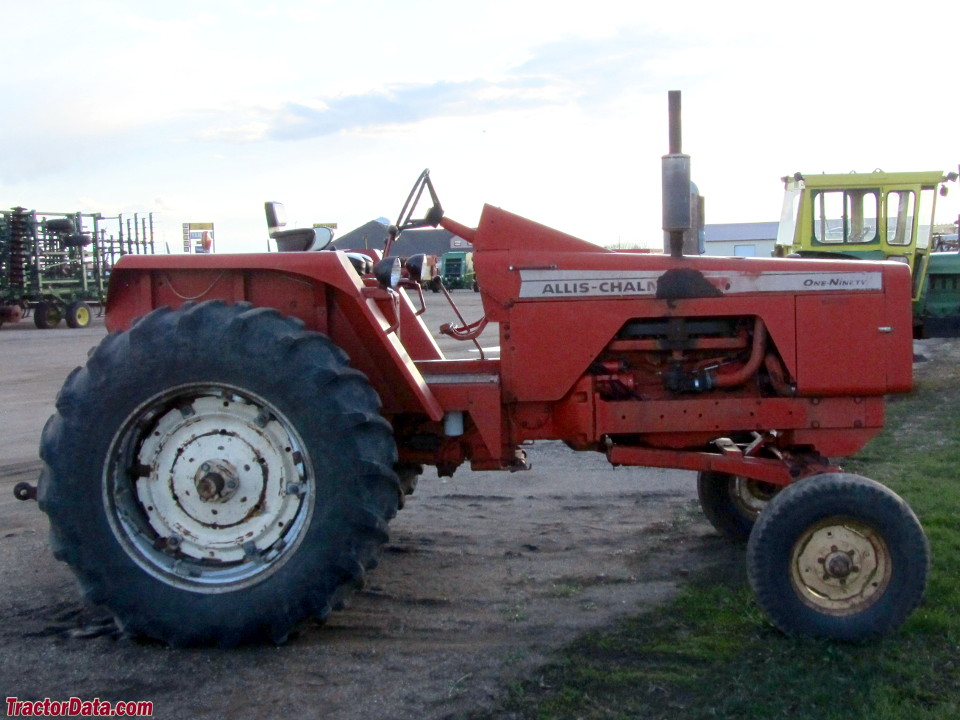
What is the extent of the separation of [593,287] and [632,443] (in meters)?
0.75

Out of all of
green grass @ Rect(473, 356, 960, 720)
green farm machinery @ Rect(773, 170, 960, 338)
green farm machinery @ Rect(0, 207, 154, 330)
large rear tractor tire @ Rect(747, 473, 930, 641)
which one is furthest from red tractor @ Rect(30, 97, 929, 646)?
green farm machinery @ Rect(0, 207, 154, 330)

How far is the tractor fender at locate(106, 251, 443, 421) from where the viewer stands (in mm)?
4109

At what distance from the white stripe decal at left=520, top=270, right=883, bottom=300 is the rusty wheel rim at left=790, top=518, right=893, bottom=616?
40.9 inches

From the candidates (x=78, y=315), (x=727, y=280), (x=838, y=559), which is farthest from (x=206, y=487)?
(x=78, y=315)

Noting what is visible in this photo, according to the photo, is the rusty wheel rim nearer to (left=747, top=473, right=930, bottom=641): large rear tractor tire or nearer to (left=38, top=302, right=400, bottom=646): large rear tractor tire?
(left=747, top=473, right=930, bottom=641): large rear tractor tire

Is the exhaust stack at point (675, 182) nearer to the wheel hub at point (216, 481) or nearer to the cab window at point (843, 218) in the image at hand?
→ the wheel hub at point (216, 481)

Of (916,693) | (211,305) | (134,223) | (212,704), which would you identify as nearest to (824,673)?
(916,693)

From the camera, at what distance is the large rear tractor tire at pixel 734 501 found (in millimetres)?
5230

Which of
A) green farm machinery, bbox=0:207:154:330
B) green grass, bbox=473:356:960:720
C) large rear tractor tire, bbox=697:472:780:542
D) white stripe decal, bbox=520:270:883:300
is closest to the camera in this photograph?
green grass, bbox=473:356:960:720

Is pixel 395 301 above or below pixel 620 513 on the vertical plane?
above

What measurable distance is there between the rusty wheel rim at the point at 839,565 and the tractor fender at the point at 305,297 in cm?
158

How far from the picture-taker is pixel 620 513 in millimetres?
5949

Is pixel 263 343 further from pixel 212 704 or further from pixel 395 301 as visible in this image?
pixel 212 704

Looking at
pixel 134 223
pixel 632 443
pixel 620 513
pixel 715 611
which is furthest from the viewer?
pixel 134 223
